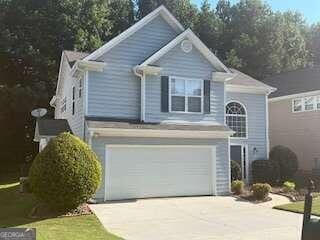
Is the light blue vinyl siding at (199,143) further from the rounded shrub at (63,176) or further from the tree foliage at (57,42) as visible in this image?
the tree foliage at (57,42)

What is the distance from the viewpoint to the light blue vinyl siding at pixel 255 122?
26484 millimetres

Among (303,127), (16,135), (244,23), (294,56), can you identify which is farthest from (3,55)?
(294,56)

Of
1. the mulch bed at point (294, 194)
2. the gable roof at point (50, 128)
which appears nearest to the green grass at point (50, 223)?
the gable roof at point (50, 128)

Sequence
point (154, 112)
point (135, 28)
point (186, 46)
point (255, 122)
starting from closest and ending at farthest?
point (154, 112), point (135, 28), point (186, 46), point (255, 122)

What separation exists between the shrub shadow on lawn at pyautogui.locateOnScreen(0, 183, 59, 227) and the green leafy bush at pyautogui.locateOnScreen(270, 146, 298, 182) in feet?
42.9

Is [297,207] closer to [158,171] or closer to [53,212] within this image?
[158,171]

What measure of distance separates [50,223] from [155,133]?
7.01 meters

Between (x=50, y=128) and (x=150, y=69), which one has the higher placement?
(x=150, y=69)

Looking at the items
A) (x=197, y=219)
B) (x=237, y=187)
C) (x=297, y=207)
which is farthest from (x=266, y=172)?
(x=197, y=219)

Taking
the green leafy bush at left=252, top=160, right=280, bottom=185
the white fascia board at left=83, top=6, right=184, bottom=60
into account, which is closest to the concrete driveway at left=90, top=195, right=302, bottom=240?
the green leafy bush at left=252, top=160, right=280, bottom=185

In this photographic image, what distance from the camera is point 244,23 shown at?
49250mm

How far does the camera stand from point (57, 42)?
121 feet

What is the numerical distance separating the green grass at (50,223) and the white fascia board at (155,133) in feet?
12.6

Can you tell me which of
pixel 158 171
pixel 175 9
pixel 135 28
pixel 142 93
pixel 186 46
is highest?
pixel 175 9
